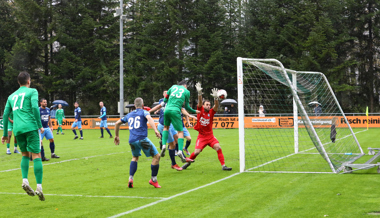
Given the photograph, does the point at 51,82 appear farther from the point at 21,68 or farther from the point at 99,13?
the point at 99,13

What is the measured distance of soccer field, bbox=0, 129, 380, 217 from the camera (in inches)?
241

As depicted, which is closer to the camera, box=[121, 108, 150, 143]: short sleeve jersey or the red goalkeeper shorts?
box=[121, 108, 150, 143]: short sleeve jersey

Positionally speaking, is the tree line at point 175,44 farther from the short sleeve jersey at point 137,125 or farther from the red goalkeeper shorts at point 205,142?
the short sleeve jersey at point 137,125

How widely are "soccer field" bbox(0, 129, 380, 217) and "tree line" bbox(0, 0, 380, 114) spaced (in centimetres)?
3576

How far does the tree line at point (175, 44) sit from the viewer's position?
44500mm

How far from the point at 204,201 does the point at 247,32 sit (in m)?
44.2

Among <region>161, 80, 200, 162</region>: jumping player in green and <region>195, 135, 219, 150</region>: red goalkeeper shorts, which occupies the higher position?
<region>161, 80, 200, 162</region>: jumping player in green

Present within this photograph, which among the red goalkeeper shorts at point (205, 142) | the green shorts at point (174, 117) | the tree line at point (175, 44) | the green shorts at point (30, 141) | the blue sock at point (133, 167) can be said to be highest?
the tree line at point (175, 44)

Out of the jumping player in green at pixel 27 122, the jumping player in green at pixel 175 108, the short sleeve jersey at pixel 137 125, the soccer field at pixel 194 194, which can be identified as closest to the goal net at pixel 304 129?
the soccer field at pixel 194 194

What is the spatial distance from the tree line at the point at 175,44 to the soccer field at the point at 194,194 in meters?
35.8

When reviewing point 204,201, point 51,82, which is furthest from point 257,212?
point 51,82

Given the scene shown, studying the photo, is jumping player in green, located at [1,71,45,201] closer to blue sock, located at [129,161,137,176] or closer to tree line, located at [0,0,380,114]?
blue sock, located at [129,161,137,176]

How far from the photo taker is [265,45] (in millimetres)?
46781

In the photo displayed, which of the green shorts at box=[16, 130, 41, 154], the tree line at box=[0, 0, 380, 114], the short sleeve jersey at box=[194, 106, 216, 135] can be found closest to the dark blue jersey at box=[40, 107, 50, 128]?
the short sleeve jersey at box=[194, 106, 216, 135]
